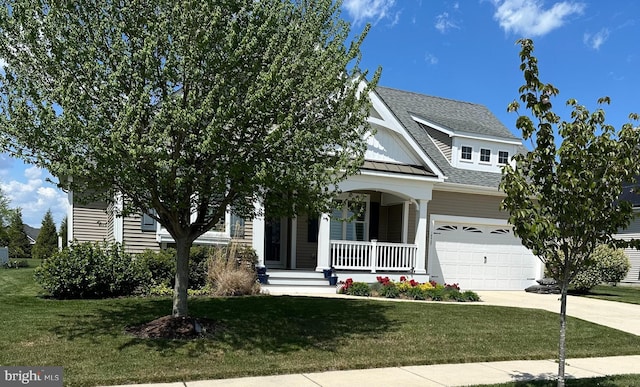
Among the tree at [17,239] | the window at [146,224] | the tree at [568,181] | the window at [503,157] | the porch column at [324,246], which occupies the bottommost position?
the tree at [17,239]

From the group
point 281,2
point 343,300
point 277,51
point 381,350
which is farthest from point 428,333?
point 281,2

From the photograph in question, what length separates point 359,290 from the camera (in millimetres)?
14383

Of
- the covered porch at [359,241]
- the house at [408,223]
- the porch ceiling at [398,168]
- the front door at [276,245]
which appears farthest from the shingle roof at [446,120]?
the front door at [276,245]

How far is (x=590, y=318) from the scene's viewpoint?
1257cm

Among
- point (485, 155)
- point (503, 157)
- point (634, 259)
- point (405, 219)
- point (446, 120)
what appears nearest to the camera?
point (405, 219)

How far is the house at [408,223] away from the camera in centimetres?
1575

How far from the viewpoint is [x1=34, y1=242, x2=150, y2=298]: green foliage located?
36.1 ft

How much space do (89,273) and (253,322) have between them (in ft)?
13.9

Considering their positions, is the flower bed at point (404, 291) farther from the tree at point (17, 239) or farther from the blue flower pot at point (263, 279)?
the tree at point (17, 239)

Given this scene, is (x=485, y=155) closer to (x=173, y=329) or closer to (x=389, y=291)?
(x=389, y=291)

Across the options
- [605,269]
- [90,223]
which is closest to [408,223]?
[605,269]

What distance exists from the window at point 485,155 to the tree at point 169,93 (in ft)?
44.2

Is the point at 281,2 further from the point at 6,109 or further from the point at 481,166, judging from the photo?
the point at 481,166

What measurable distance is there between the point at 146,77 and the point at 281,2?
→ 2.33m
